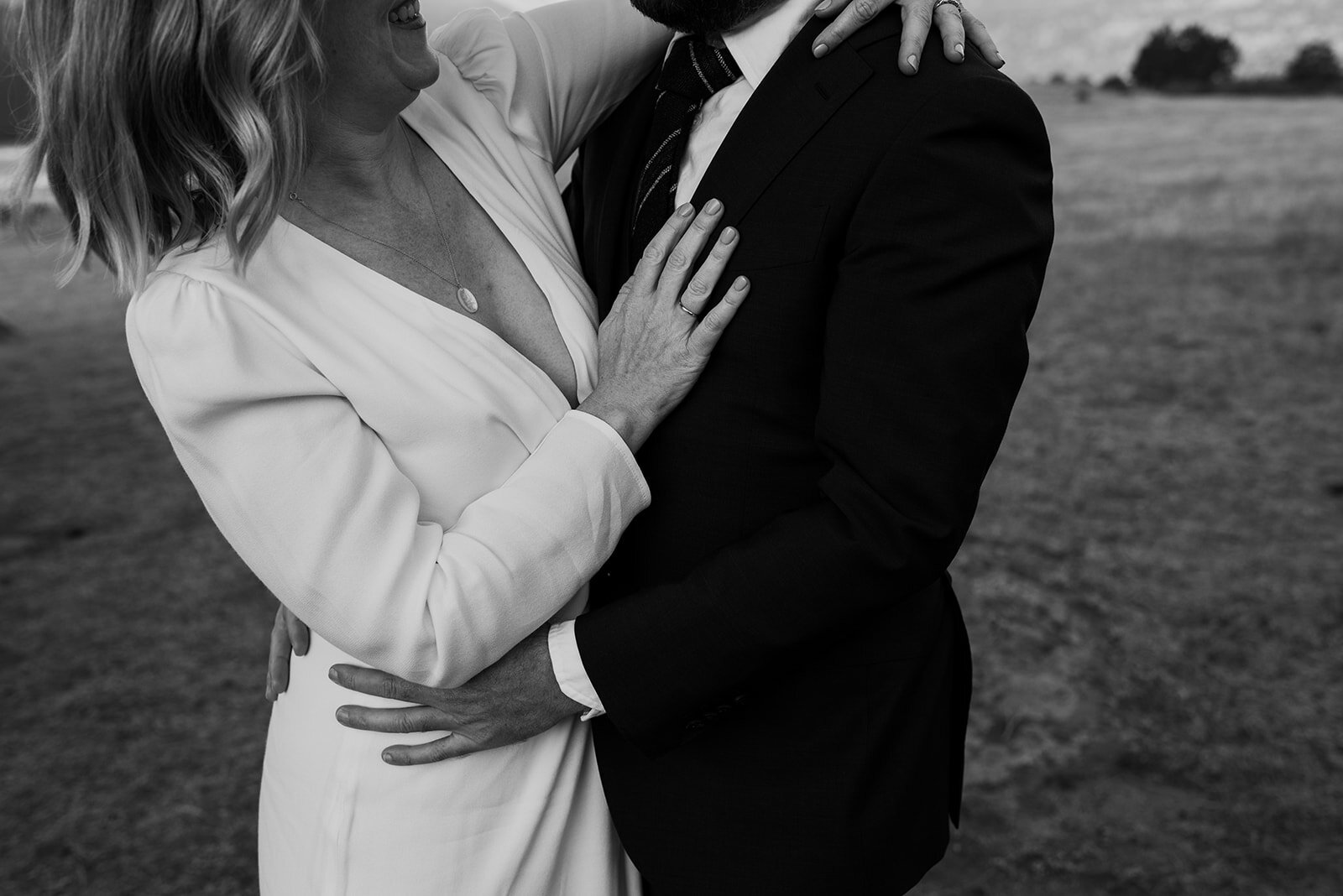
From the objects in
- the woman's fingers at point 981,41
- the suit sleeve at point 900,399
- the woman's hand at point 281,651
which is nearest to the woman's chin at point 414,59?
the suit sleeve at point 900,399

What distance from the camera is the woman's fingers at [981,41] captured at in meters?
1.65

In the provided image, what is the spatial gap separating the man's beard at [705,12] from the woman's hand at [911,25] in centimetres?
10

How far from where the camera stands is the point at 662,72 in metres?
1.84

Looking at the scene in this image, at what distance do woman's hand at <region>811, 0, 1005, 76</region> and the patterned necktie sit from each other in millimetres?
174

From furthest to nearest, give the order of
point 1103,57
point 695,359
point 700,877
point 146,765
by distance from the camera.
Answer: point 1103,57 → point 146,765 → point 700,877 → point 695,359

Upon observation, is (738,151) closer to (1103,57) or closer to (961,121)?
(961,121)

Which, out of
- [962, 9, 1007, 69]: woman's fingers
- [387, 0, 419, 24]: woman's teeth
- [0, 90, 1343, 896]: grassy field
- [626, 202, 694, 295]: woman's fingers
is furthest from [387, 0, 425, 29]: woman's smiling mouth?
[0, 90, 1343, 896]: grassy field

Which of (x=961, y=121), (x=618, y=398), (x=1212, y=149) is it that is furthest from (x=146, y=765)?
(x=1212, y=149)

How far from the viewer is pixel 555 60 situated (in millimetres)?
2002

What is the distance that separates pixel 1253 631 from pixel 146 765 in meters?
3.65

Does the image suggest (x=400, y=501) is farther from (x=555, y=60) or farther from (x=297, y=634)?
(x=555, y=60)

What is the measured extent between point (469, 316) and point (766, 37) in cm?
57

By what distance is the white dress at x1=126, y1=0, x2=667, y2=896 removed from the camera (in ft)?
4.58

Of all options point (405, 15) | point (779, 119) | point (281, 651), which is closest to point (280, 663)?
point (281, 651)
